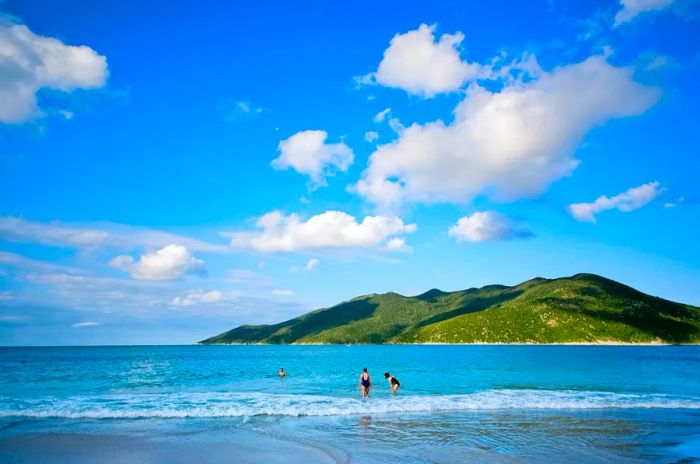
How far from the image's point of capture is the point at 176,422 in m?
27.2

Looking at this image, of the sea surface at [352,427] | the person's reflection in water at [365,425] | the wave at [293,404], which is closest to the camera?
the sea surface at [352,427]

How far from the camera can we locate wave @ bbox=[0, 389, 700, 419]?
30.8 meters

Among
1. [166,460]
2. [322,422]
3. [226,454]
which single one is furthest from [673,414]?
[166,460]

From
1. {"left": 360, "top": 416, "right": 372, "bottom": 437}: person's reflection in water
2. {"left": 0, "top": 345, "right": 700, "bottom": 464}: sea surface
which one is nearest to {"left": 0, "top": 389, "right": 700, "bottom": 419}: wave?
{"left": 0, "top": 345, "right": 700, "bottom": 464}: sea surface

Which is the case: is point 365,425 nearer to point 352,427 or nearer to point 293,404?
point 352,427

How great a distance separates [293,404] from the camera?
34.2m

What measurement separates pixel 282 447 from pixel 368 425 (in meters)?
6.99

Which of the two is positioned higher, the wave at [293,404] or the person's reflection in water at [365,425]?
the person's reflection in water at [365,425]

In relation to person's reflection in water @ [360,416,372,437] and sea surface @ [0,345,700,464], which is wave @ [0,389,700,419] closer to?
sea surface @ [0,345,700,464]

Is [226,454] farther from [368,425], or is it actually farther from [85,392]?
[85,392]

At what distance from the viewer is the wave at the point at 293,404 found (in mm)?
30781

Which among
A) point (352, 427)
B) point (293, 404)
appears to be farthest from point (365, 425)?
point (293, 404)

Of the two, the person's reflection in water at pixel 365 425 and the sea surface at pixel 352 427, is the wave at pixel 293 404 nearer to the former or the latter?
the sea surface at pixel 352 427

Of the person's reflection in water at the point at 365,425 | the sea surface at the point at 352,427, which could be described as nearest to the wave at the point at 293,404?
the sea surface at the point at 352,427
